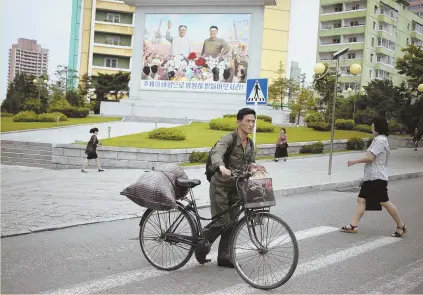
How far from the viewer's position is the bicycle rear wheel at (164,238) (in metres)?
5.09

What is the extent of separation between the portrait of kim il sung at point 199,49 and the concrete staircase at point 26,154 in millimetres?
17708

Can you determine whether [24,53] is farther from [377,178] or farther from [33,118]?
[33,118]

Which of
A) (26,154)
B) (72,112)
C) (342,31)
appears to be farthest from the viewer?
(342,31)

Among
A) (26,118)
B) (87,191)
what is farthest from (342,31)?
(87,191)

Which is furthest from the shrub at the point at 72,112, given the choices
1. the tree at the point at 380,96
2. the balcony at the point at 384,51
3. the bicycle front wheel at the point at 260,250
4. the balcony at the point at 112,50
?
the balcony at the point at 384,51

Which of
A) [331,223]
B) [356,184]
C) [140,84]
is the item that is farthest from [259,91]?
[140,84]

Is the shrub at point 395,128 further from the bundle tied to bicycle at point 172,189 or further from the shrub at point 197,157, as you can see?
the bundle tied to bicycle at point 172,189

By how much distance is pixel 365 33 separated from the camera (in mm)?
63312

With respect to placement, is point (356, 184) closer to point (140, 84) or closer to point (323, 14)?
point (140, 84)

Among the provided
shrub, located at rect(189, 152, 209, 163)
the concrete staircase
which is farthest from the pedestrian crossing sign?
the concrete staircase

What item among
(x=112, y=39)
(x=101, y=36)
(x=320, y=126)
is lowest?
(x=320, y=126)

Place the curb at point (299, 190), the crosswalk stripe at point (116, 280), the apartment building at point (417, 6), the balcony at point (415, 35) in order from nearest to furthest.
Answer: the crosswalk stripe at point (116, 280) → the curb at point (299, 190) → the balcony at point (415, 35) → the apartment building at point (417, 6)

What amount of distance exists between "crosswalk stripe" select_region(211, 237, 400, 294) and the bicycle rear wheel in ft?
2.40

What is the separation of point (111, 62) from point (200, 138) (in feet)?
144
